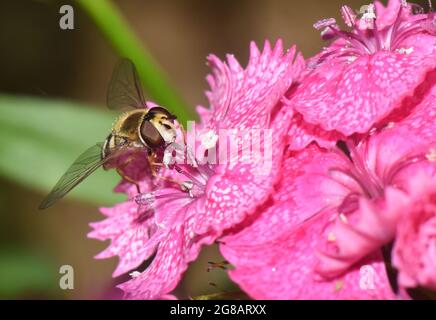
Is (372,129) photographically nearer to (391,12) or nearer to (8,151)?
(391,12)

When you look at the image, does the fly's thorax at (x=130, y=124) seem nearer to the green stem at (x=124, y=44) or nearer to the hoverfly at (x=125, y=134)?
the hoverfly at (x=125, y=134)

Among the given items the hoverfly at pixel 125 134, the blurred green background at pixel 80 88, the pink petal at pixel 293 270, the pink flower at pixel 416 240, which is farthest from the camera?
the blurred green background at pixel 80 88

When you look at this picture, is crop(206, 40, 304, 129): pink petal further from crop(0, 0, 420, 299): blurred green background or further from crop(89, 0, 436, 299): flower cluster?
crop(0, 0, 420, 299): blurred green background

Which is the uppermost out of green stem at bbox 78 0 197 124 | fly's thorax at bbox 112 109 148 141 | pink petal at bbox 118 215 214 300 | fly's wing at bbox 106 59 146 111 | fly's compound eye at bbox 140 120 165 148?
green stem at bbox 78 0 197 124

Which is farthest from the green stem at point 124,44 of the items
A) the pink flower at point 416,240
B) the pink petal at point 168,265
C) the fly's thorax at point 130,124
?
the pink flower at point 416,240

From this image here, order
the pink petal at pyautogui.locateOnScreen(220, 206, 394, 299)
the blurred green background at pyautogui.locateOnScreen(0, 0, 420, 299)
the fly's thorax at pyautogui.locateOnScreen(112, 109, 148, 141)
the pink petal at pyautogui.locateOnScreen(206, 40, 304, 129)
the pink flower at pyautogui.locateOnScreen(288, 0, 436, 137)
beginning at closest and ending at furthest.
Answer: the pink petal at pyautogui.locateOnScreen(220, 206, 394, 299) < the pink flower at pyautogui.locateOnScreen(288, 0, 436, 137) < the pink petal at pyautogui.locateOnScreen(206, 40, 304, 129) < the fly's thorax at pyautogui.locateOnScreen(112, 109, 148, 141) < the blurred green background at pyautogui.locateOnScreen(0, 0, 420, 299)

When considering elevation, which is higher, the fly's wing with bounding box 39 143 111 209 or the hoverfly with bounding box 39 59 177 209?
the hoverfly with bounding box 39 59 177 209

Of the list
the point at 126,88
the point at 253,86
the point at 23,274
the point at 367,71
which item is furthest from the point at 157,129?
the point at 23,274

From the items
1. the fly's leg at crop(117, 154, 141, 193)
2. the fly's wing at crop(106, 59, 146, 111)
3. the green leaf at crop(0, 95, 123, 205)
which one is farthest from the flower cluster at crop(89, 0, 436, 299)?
the green leaf at crop(0, 95, 123, 205)
